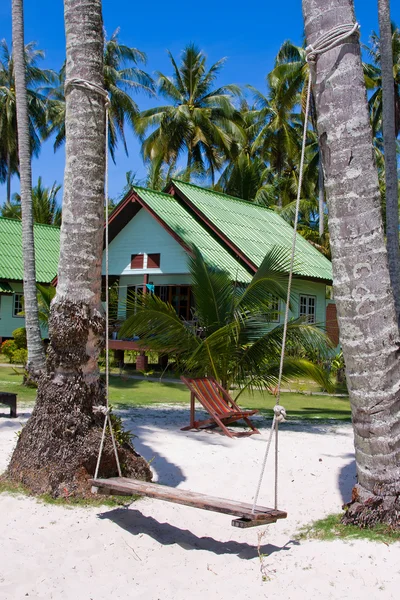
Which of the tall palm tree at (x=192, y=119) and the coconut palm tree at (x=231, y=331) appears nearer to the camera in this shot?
the coconut palm tree at (x=231, y=331)

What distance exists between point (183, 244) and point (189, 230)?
1.07m

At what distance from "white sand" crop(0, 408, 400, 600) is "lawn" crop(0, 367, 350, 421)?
4.66 meters

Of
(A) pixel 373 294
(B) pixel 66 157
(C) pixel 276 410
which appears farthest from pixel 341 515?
(B) pixel 66 157

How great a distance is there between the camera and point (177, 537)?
210 inches

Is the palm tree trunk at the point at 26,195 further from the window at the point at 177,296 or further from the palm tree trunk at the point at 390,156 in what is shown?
the window at the point at 177,296

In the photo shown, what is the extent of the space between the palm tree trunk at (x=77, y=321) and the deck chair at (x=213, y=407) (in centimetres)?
295

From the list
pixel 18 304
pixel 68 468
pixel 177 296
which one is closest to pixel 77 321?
pixel 68 468

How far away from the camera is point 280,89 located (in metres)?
37.3

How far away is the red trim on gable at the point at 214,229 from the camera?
64.8 feet

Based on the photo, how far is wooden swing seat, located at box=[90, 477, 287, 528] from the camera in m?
4.59

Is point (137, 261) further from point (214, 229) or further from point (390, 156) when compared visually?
point (390, 156)

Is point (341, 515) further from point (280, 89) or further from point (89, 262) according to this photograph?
point (280, 89)

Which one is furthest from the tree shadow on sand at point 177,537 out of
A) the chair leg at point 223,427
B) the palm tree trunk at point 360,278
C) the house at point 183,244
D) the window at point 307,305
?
the window at point 307,305

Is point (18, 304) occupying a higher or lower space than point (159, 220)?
lower
